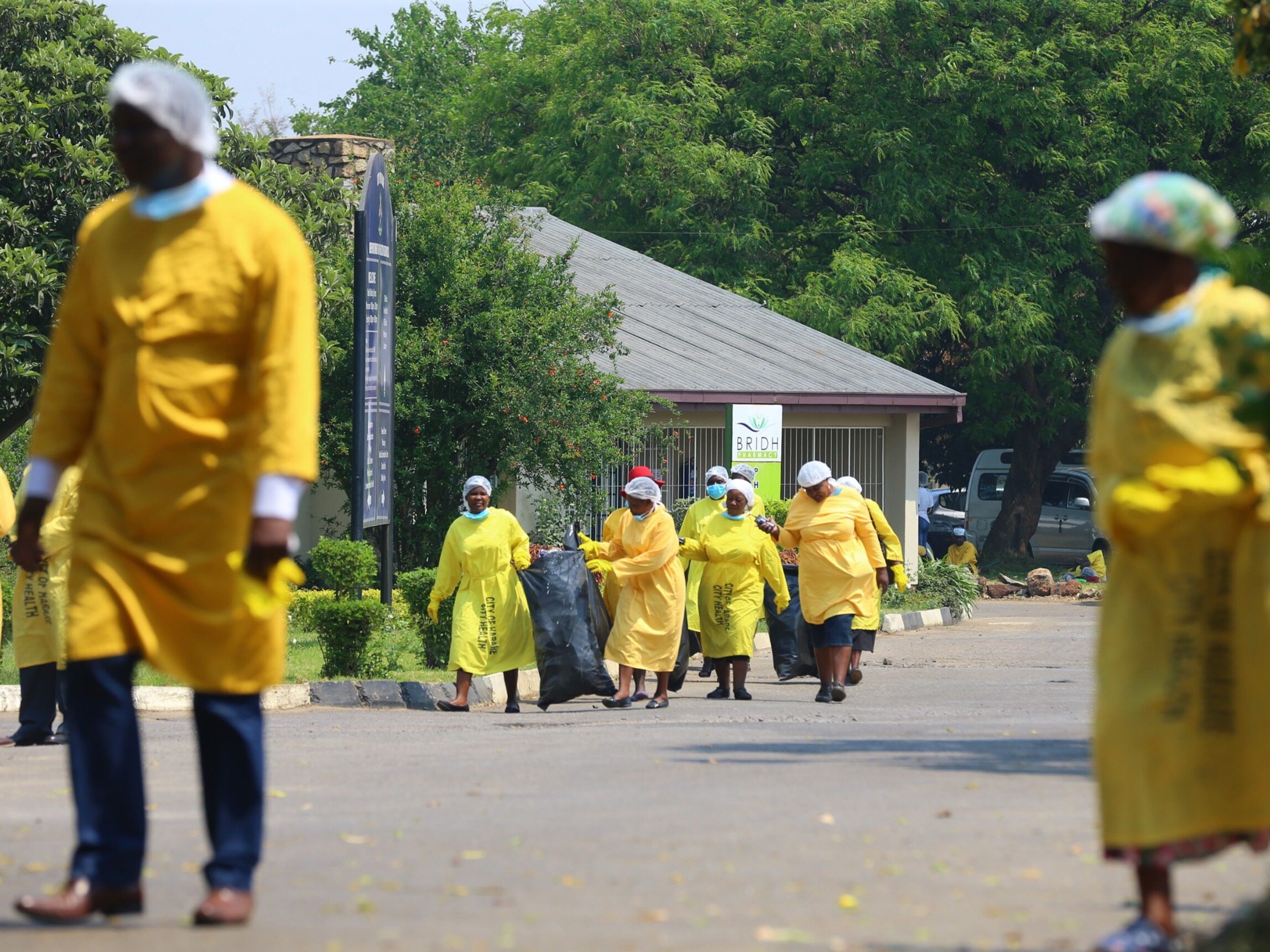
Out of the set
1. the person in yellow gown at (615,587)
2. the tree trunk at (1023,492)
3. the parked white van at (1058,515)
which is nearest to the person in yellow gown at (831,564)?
the person in yellow gown at (615,587)

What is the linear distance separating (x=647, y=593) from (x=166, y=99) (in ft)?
33.2

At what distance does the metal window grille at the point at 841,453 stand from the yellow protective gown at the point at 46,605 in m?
18.3

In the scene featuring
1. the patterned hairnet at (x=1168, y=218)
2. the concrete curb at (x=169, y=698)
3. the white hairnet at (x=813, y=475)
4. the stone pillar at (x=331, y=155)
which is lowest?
the concrete curb at (x=169, y=698)

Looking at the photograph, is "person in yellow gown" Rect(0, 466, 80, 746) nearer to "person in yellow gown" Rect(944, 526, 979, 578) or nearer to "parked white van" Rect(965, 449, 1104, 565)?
"person in yellow gown" Rect(944, 526, 979, 578)

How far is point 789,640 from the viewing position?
17.0 meters

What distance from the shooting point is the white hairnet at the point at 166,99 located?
15.9ft

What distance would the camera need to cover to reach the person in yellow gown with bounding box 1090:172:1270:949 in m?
4.45

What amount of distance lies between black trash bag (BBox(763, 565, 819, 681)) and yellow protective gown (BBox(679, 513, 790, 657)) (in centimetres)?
108

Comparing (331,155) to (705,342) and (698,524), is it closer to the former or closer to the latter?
(705,342)

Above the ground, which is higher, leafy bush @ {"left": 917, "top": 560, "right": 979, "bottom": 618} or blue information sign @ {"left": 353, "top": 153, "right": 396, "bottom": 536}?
blue information sign @ {"left": 353, "top": 153, "right": 396, "bottom": 536}

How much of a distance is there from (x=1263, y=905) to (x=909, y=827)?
2.30 meters

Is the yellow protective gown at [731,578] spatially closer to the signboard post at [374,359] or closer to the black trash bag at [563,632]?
the black trash bag at [563,632]

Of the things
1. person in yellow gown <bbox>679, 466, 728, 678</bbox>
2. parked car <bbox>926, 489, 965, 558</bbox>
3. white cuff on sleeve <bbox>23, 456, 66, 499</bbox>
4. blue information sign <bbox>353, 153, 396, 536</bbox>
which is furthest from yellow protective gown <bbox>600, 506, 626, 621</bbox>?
parked car <bbox>926, 489, 965, 558</bbox>

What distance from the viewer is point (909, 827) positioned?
21.9 feet
